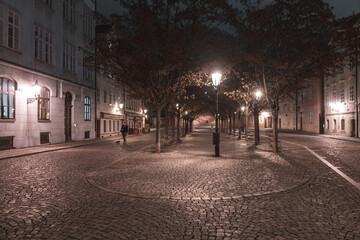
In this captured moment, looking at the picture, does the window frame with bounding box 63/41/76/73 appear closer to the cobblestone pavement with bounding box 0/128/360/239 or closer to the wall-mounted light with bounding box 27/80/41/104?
the wall-mounted light with bounding box 27/80/41/104

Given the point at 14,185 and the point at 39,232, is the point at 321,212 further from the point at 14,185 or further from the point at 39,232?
the point at 14,185

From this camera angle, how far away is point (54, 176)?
28.8 ft

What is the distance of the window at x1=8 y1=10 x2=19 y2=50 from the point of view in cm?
1711

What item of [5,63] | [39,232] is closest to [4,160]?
[5,63]

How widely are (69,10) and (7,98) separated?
11.4 metres

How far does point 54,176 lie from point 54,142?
46.9 feet

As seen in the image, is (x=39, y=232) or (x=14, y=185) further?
(x=14, y=185)

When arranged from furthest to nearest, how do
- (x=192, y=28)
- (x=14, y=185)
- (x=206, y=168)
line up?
(x=192, y=28) < (x=206, y=168) < (x=14, y=185)

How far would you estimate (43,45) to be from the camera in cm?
2042

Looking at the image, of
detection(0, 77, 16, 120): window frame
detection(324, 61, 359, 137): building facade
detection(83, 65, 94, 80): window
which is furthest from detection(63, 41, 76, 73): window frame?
detection(324, 61, 359, 137): building facade

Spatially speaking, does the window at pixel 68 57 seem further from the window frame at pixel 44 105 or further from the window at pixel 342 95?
the window at pixel 342 95

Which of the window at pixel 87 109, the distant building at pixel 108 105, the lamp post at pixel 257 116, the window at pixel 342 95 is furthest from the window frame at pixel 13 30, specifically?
the window at pixel 342 95

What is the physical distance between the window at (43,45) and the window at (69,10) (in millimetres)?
3798

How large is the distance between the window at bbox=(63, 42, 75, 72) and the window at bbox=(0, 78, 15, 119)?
705 centimetres
